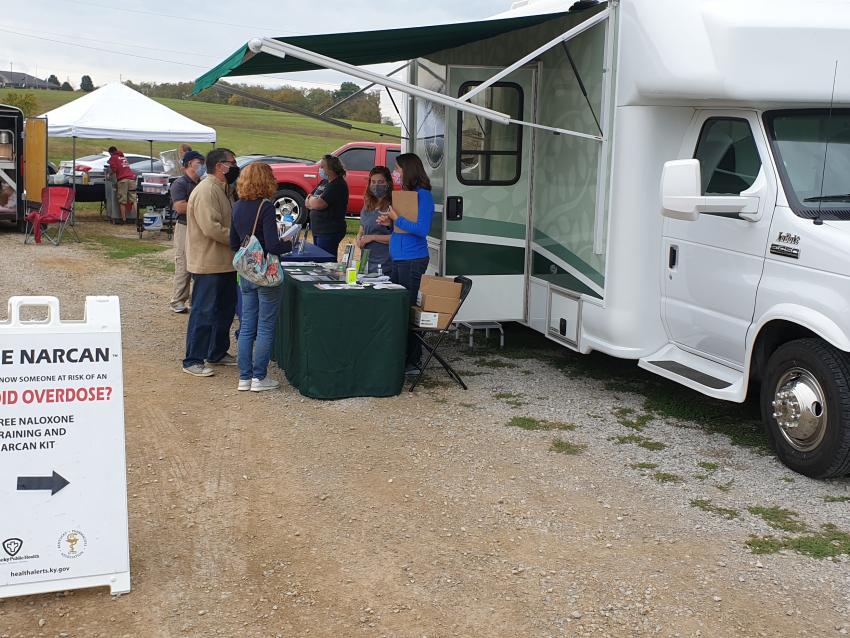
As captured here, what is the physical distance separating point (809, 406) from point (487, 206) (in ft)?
11.1

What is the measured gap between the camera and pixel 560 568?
4289 millimetres

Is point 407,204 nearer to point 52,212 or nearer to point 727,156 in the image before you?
point 727,156

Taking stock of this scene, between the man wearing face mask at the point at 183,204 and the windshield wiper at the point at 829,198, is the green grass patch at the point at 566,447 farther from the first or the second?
the man wearing face mask at the point at 183,204

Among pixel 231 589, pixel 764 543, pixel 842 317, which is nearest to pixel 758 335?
pixel 842 317

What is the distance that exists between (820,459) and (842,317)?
2.58 feet

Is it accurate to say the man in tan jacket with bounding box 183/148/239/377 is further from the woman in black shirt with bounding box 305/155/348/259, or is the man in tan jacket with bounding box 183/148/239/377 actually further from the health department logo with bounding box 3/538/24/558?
the health department logo with bounding box 3/538/24/558

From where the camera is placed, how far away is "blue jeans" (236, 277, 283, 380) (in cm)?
674

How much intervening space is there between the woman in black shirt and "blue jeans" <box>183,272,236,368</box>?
2.36 metres

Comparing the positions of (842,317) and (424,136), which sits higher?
(424,136)

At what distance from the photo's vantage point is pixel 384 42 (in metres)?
6.56

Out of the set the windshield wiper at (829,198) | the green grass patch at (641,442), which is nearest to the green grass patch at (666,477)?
the green grass patch at (641,442)

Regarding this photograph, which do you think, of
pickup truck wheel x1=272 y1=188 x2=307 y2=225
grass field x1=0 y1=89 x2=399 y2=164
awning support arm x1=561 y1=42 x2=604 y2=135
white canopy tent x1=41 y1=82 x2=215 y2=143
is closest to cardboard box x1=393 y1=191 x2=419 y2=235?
awning support arm x1=561 y1=42 x2=604 y2=135

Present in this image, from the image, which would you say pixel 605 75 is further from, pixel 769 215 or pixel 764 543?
pixel 764 543

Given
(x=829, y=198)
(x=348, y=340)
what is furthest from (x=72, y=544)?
(x=829, y=198)
